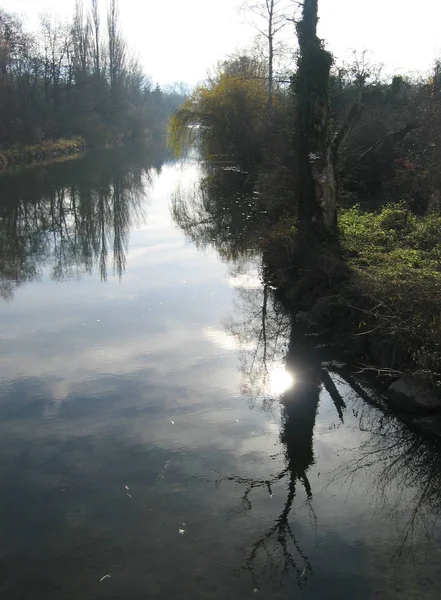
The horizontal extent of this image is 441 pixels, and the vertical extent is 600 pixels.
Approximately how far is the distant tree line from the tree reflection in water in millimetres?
31930

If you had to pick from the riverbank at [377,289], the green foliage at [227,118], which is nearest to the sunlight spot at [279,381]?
the riverbank at [377,289]

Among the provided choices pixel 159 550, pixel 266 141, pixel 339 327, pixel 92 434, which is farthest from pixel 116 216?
pixel 159 550

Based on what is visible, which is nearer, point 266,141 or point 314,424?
point 314,424

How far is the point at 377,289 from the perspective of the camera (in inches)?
342

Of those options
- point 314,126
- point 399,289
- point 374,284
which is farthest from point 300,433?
point 314,126

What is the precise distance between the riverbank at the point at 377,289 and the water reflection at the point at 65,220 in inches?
186

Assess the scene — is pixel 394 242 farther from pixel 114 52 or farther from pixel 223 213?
pixel 114 52

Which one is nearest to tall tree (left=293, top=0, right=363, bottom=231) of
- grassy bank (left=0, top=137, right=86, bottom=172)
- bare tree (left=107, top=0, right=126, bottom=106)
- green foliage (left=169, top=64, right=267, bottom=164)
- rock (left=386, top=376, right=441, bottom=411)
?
rock (left=386, top=376, right=441, bottom=411)

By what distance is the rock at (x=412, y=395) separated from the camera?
274 inches

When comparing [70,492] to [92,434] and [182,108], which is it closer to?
[92,434]

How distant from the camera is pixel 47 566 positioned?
473 centimetres

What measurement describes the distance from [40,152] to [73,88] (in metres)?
20.3

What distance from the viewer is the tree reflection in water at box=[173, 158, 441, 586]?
204 inches

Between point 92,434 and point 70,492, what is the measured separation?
1136mm
